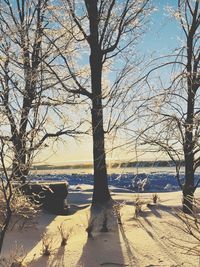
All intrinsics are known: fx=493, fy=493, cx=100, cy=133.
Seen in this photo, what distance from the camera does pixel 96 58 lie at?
48.3 feet

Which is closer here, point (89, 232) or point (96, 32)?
point (89, 232)

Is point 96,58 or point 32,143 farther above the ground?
point 96,58

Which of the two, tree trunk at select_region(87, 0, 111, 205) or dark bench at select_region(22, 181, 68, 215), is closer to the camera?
tree trunk at select_region(87, 0, 111, 205)

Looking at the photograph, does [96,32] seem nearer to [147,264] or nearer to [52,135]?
[52,135]

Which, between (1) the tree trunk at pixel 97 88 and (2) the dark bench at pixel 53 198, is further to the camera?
(2) the dark bench at pixel 53 198

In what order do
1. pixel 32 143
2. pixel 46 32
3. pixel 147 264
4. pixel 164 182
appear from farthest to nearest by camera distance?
pixel 164 182 → pixel 46 32 → pixel 32 143 → pixel 147 264

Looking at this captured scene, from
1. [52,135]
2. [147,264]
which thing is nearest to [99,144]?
[52,135]

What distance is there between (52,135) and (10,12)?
4.55 m

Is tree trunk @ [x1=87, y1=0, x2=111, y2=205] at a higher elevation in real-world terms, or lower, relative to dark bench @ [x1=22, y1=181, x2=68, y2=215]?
higher

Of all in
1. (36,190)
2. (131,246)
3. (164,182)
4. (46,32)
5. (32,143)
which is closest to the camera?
(131,246)

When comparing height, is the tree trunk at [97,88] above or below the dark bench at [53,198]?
above

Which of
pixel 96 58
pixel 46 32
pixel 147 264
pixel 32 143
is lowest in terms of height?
pixel 147 264

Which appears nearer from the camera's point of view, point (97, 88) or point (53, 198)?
point (97, 88)

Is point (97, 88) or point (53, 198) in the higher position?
point (97, 88)
